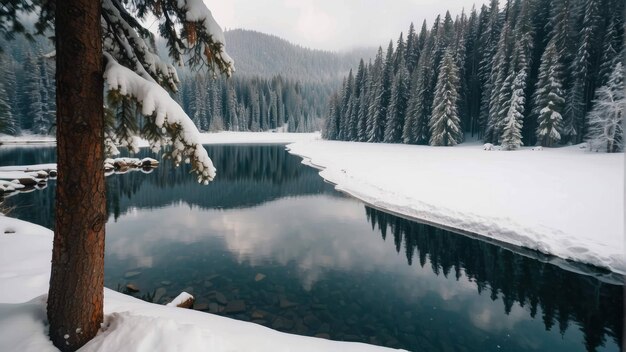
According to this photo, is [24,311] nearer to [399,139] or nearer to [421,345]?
[421,345]

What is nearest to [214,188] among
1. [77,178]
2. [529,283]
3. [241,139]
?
[529,283]

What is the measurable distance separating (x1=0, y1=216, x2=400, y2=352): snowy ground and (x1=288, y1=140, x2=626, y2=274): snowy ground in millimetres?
9945

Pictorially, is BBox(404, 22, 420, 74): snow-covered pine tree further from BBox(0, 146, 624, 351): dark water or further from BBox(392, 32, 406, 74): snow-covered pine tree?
BBox(0, 146, 624, 351): dark water

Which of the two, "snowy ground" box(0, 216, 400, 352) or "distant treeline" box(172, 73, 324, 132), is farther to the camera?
"distant treeline" box(172, 73, 324, 132)

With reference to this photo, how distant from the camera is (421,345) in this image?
6.73m

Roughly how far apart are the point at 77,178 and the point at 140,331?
1958mm

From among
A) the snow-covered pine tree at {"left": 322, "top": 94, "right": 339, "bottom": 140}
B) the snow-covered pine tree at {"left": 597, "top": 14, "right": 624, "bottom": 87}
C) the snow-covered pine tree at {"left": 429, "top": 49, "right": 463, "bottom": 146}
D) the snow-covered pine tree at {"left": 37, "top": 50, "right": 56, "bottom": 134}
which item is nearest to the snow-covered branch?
the snow-covered pine tree at {"left": 597, "top": 14, "right": 624, "bottom": 87}

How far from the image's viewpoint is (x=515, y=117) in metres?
35.7

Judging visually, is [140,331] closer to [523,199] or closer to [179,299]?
[179,299]

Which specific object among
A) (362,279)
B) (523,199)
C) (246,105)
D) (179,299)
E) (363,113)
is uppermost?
(246,105)

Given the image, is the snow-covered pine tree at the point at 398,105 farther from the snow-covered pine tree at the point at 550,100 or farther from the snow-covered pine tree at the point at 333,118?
the snow-covered pine tree at the point at 333,118

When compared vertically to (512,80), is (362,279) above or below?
below

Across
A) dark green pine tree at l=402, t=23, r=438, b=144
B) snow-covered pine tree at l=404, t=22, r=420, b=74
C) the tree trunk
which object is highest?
snow-covered pine tree at l=404, t=22, r=420, b=74

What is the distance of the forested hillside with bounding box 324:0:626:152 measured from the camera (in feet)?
104
